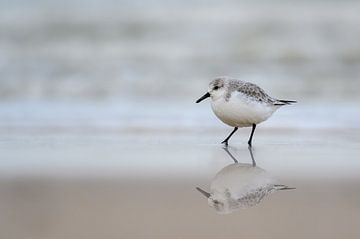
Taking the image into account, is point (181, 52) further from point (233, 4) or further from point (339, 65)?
point (233, 4)

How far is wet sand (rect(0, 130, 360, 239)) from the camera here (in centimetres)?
469

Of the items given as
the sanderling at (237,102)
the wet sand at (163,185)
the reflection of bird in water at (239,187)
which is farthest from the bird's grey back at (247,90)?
the reflection of bird in water at (239,187)

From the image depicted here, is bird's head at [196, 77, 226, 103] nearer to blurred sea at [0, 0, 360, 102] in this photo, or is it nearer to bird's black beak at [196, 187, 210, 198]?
bird's black beak at [196, 187, 210, 198]

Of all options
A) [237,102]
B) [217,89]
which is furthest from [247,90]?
[217,89]

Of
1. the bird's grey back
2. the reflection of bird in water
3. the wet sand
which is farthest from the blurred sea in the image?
the reflection of bird in water

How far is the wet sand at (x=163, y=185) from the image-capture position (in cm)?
469

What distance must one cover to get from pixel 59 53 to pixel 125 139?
5706mm

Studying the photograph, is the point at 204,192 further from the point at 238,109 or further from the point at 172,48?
the point at 172,48

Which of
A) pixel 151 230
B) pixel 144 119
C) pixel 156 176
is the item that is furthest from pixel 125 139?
pixel 151 230

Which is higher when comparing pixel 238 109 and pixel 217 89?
pixel 217 89

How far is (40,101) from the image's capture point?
9609mm

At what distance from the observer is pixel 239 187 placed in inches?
218

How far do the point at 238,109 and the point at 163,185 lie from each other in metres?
1.77

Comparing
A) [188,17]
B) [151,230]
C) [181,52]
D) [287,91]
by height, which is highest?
[188,17]
